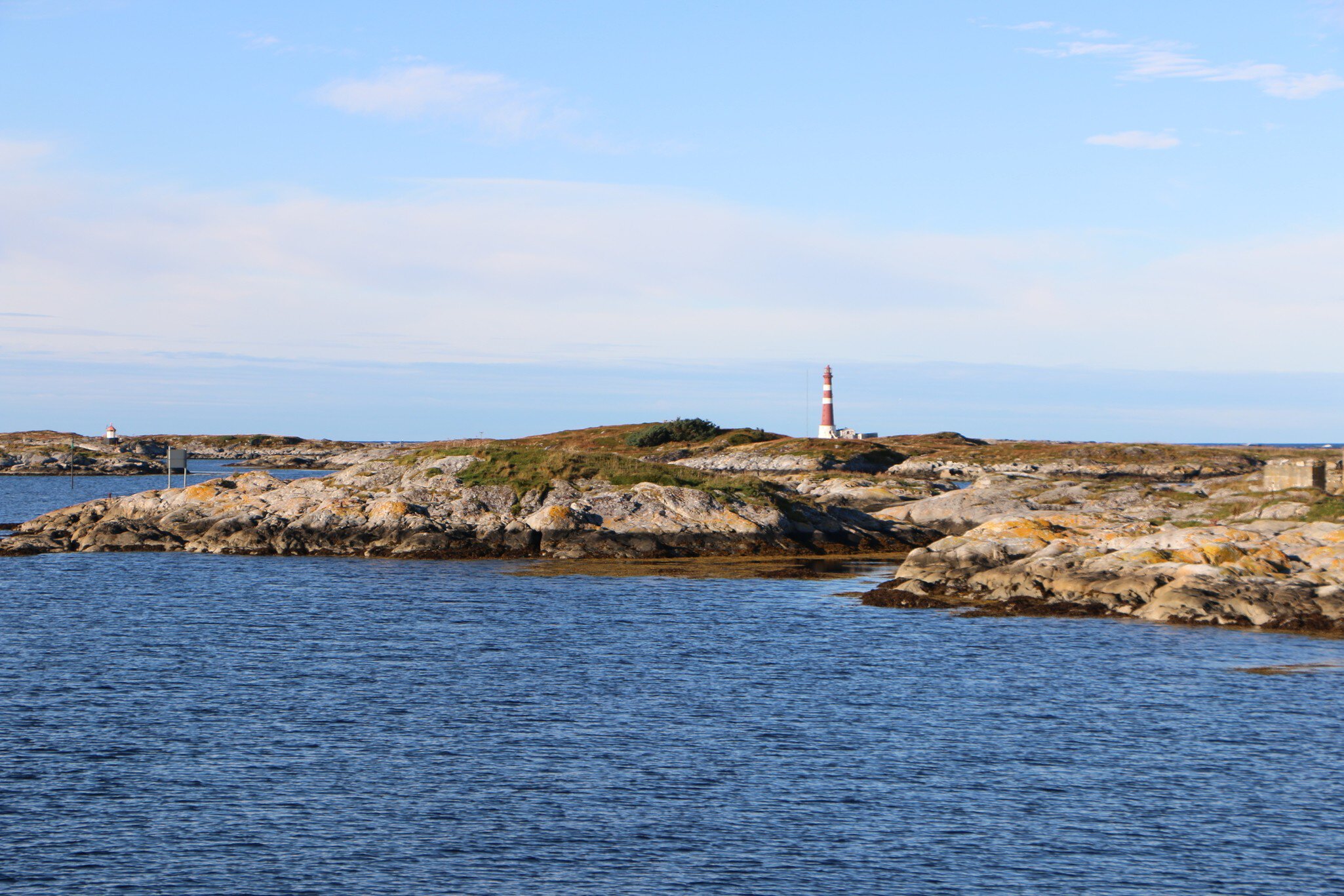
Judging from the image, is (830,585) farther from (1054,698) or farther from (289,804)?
(289,804)

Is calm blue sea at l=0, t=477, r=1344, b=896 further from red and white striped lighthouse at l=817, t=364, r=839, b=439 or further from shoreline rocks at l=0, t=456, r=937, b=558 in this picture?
red and white striped lighthouse at l=817, t=364, r=839, b=439

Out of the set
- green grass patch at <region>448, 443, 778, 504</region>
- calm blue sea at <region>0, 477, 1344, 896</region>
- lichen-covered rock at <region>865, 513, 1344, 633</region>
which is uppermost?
green grass patch at <region>448, 443, 778, 504</region>

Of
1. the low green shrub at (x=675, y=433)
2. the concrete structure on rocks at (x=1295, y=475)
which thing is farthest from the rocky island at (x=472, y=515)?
the low green shrub at (x=675, y=433)

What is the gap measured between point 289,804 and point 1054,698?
17.7m

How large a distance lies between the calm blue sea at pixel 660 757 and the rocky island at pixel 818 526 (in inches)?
142

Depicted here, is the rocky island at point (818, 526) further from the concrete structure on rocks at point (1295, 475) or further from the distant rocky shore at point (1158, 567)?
the concrete structure on rocks at point (1295, 475)

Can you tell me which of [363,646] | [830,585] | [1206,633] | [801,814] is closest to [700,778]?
[801,814]

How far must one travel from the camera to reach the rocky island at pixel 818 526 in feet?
137

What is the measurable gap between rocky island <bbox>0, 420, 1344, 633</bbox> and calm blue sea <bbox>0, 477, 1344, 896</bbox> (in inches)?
142

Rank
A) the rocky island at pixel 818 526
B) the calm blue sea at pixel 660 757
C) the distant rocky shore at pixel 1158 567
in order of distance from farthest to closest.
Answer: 1. the rocky island at pixel 818 526
2. the distant rocky shore at pixel 1158 567
3. the calm blue sea at pixel 660 757

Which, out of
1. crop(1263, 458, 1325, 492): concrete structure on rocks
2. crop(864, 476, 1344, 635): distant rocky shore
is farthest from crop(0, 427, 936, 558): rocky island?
crop(1263, 458, 1325, 492): concrete structure on rocks

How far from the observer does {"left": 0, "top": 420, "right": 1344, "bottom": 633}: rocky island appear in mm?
41719

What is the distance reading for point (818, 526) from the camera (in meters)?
66.6

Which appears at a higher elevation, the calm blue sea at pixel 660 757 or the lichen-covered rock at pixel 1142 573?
the lichen-covered rock at pixel 1142 573
